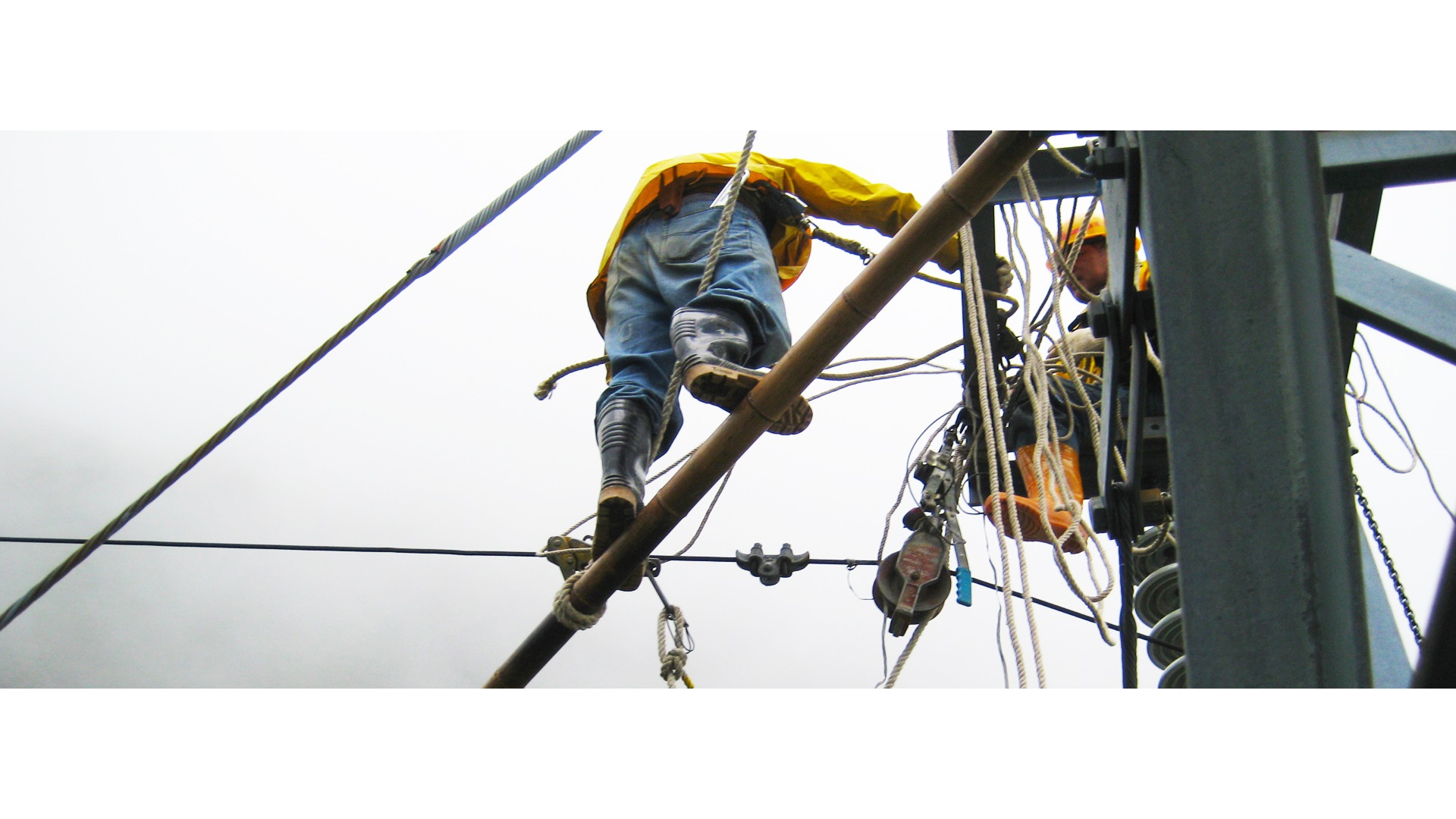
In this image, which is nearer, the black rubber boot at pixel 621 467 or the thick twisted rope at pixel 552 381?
the black rubber boot at pixel 621 467

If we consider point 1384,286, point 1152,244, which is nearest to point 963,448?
point 1384,286

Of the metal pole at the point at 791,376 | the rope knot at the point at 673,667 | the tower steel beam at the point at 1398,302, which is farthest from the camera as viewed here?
the rope knot at the point at 673,667

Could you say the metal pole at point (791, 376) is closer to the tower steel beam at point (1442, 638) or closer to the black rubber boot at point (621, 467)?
the black rubber boot at point (621, 467)

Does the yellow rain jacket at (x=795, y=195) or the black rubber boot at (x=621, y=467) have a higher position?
the yellow rain jacket at (x=795, y=195)

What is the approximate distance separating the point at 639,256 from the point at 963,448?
4.85 ft

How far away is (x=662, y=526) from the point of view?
302 cm

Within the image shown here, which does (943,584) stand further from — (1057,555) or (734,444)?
(734,444)

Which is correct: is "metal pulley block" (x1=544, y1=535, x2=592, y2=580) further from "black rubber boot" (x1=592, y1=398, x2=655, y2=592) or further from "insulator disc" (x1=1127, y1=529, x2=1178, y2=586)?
"insulator disc" (x1=1127, y1=529, x2=1178, y2=586)

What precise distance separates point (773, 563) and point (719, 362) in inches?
73.1

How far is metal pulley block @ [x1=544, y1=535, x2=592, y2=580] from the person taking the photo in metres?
4.07

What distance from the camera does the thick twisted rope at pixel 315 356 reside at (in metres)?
3.07

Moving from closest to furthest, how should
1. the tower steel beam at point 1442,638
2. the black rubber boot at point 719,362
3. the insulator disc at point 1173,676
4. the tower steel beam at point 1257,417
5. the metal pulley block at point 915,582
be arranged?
the tower steel beam at point 1442,638 → the tower steel beam at point 1257,417 → the black rubber boot at point 719,362 → the insulator disc at point 1173,676 → the metal pulley block at point 915,582

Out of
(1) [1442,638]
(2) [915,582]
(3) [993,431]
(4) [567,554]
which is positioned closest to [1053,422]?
(3) [993,431]

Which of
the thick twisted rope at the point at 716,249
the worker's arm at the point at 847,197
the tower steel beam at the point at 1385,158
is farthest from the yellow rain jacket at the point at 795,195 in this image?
the tower steel beam at the point at 1385,158
